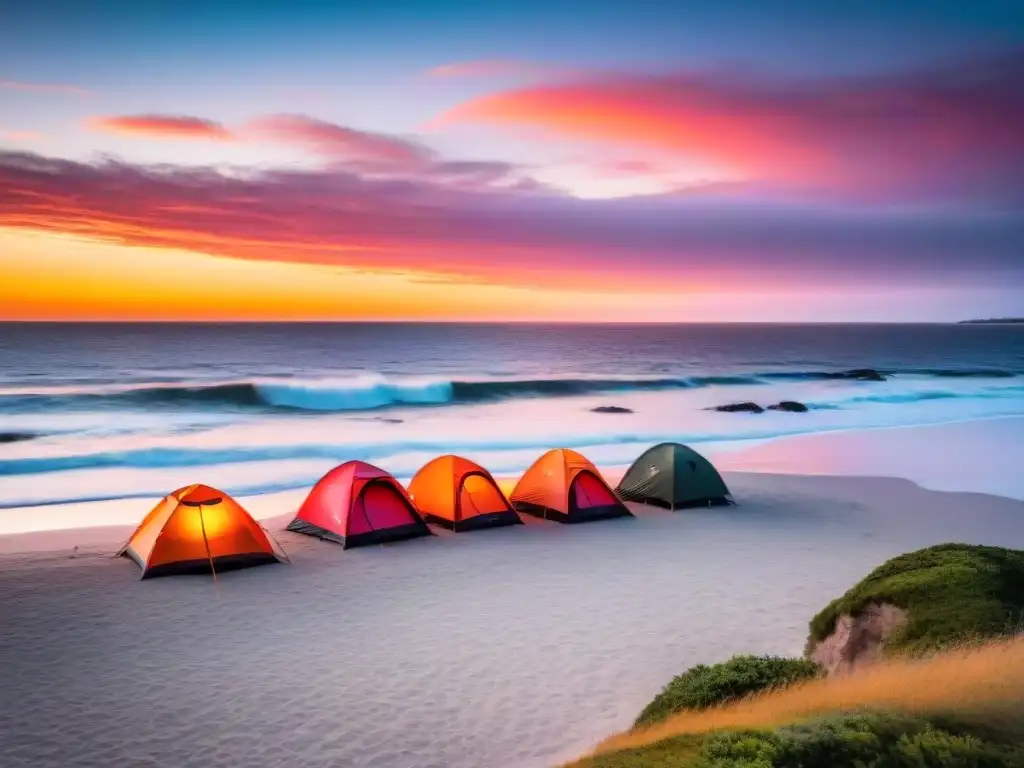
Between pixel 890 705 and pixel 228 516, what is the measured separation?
11099 millimetres

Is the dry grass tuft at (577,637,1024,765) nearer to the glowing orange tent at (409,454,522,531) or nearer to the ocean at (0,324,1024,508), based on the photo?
the glowing orange tent at (409,454,522,531)

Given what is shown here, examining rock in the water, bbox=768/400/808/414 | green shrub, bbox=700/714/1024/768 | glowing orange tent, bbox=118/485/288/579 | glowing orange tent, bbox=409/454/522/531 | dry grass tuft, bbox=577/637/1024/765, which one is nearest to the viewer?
green shrub, bbox=700/714/1024/768

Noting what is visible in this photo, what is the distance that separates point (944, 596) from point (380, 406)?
4506 cm

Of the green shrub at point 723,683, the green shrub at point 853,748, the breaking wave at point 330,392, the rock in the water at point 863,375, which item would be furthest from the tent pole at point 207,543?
the rock in the water at point 863,375

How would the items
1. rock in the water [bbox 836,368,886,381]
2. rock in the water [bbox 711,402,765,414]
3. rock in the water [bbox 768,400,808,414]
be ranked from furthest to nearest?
rock in the water [bbox 836,368,886,381], rock in the water [bbox 711,402,765,414], rock in the water [bbox 768,400,808,414]

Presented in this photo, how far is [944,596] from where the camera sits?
303 inches

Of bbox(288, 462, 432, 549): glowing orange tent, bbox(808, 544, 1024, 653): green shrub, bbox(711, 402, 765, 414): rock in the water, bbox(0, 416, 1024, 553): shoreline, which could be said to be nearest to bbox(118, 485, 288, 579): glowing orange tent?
bbox(288, 462, 432, 549): glowing orange tent

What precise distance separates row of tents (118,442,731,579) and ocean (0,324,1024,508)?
25.3ft

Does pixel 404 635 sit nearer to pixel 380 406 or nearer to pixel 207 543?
pixel 207 543

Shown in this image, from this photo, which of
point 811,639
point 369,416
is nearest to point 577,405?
point 369,416

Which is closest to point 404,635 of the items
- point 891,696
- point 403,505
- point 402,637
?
point 402,637

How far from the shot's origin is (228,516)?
13.5 m

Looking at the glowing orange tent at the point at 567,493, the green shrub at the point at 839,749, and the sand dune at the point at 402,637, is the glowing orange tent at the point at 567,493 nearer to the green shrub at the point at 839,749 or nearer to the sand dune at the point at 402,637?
the sand dune at the point at 402,637

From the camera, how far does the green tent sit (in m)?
18.2
